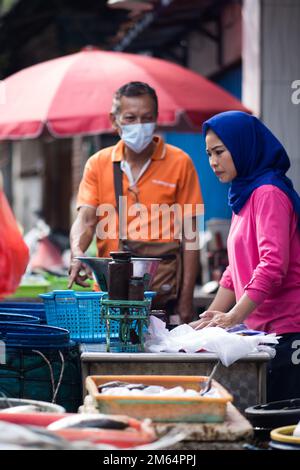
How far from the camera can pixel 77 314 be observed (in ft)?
16.7

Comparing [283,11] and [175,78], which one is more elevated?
[283,11]

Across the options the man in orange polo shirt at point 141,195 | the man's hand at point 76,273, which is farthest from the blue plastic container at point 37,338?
the man in orange polo shirt at point 141,195

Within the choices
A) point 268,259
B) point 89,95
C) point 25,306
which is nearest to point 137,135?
point 25,306

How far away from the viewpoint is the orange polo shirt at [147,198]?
21.5 feet

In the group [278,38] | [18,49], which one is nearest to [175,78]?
[278,38]

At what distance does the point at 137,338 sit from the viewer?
15.3 ft

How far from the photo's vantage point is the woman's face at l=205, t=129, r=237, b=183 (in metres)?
5.21

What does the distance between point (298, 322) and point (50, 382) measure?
1170 millimetres

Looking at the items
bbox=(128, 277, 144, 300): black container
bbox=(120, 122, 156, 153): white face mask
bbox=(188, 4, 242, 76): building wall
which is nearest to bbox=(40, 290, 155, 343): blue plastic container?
bbox=(128, 277, 144, 300): black container

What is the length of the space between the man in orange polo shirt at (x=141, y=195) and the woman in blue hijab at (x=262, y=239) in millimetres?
1240

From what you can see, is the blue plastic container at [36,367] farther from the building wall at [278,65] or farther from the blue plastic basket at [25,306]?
the building wall at [278,65]

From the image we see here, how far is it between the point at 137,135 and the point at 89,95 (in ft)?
11.0
